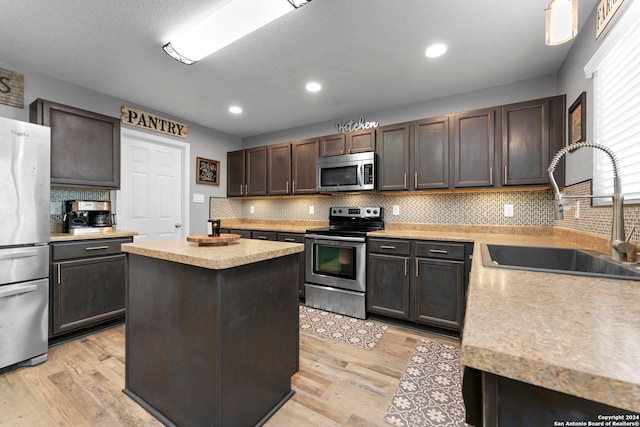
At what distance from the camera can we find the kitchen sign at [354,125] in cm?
360

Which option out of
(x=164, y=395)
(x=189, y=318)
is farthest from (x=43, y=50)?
(x=164, y=395)

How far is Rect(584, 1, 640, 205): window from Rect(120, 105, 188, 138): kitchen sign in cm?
430

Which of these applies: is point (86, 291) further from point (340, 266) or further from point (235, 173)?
point (235, 173)

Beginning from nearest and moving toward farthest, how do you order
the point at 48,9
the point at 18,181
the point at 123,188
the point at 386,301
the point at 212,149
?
the point at 48,9 → the point at 18,181 → the point at 386,301 → the point at 123,188 → the point at 212,149

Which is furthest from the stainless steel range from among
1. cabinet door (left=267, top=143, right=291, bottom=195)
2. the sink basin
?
the sink basin

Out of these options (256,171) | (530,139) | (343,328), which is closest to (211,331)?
(343,328)

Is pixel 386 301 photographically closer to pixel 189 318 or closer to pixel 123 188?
pixel 189 318

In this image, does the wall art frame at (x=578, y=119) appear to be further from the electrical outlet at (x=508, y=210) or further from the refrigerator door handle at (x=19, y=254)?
the refrigerator door handle at (x=19, y=254)

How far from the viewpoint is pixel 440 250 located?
2547 millimetres

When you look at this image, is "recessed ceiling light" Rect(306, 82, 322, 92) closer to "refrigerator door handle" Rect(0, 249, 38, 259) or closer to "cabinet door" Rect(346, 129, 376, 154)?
"cabinet door" Rect(346, 129, 376, 154)

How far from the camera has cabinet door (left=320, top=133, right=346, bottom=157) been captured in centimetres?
346

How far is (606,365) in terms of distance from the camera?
364mm

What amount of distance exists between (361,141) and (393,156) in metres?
0.46

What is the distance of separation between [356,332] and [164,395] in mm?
1642
